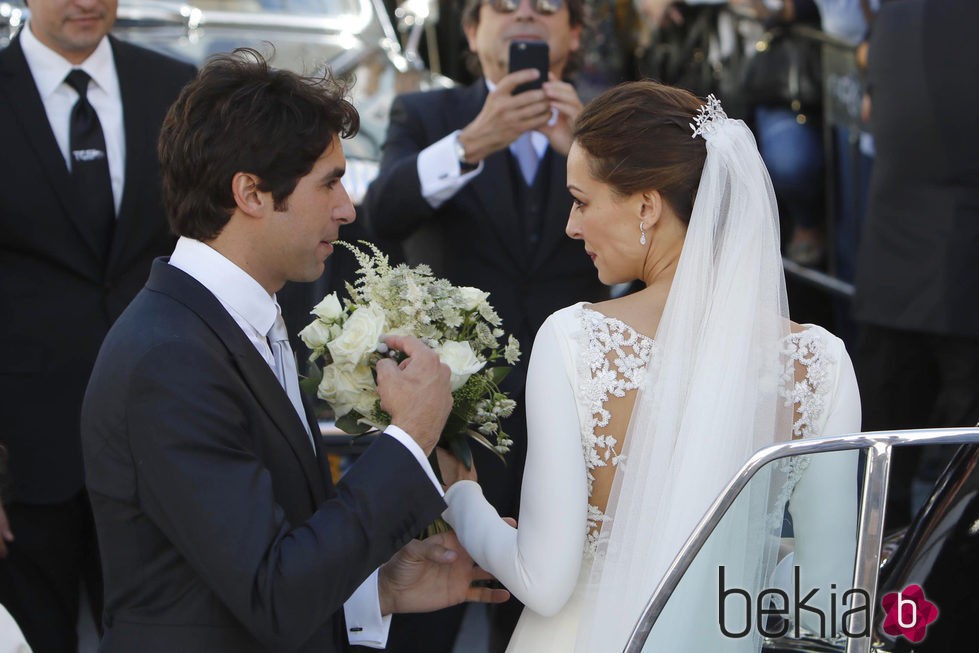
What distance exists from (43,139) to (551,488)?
2052 millimetres

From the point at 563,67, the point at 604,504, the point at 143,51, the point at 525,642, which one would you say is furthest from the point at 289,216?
the point at 563,67

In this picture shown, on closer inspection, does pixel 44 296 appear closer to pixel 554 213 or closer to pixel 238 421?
pixel 554 213

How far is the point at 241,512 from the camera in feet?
6.44

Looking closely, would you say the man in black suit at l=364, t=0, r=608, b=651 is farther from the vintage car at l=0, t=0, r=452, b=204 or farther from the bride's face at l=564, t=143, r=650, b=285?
the vintage car at l=0, t=0, r=452, b=204

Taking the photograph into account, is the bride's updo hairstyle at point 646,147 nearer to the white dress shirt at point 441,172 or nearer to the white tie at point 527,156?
the white dress shirt at point 441,172

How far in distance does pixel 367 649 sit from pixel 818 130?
498cm

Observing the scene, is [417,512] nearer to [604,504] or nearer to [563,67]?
[604,504]

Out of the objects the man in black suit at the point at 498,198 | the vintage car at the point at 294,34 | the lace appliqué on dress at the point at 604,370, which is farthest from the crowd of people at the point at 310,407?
the vintage car at the point at 294,34

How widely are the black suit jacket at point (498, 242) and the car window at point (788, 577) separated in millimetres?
1631

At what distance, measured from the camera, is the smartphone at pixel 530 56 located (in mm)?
3801

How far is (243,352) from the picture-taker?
2.16m

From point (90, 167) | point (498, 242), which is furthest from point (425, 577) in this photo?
point (90, 167)

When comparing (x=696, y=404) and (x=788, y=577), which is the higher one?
(x=696, y=404)

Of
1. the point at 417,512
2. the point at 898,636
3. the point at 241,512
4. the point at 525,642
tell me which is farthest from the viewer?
the point at 525,642
